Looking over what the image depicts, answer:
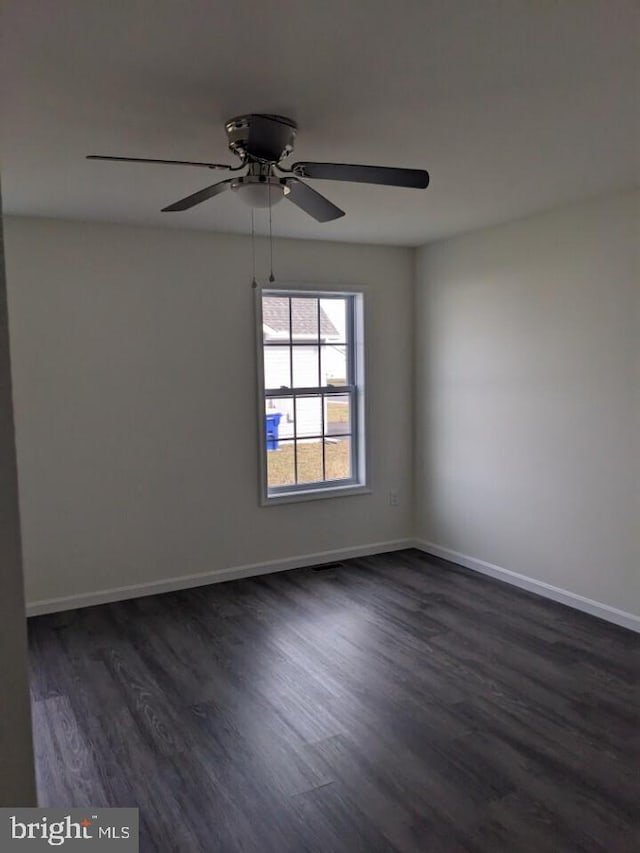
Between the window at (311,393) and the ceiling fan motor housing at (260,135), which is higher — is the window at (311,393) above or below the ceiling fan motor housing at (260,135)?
below

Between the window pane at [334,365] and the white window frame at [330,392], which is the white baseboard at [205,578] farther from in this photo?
the window pane at [334,365]

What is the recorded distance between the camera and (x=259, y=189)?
2.44 meters

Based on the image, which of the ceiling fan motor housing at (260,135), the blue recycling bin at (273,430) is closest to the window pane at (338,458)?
the blue recycling bin at (273,430)

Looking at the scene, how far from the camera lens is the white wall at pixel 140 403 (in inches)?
159

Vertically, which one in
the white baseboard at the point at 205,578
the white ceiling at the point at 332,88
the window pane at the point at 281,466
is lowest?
the white baseboard at the point at 205,578

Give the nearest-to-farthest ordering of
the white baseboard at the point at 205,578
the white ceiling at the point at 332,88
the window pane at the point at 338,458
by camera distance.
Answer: the white ceiling at the point at 332,88 < the white baseboard at the point at 205,578 < the window pane at the point at 338,458

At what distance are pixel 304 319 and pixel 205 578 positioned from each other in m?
2.10

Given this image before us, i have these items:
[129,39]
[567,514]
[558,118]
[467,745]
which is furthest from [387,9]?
[567,514]

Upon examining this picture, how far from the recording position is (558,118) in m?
2.46

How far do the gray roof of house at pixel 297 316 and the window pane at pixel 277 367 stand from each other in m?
0.16

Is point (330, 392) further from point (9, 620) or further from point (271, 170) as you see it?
point (9, 620)

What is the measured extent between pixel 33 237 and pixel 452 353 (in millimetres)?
3037

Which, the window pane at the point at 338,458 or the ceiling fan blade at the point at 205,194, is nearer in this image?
the ceiling fan blade at the point at 205,194

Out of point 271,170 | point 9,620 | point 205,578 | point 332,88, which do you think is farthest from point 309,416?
point 9,620
